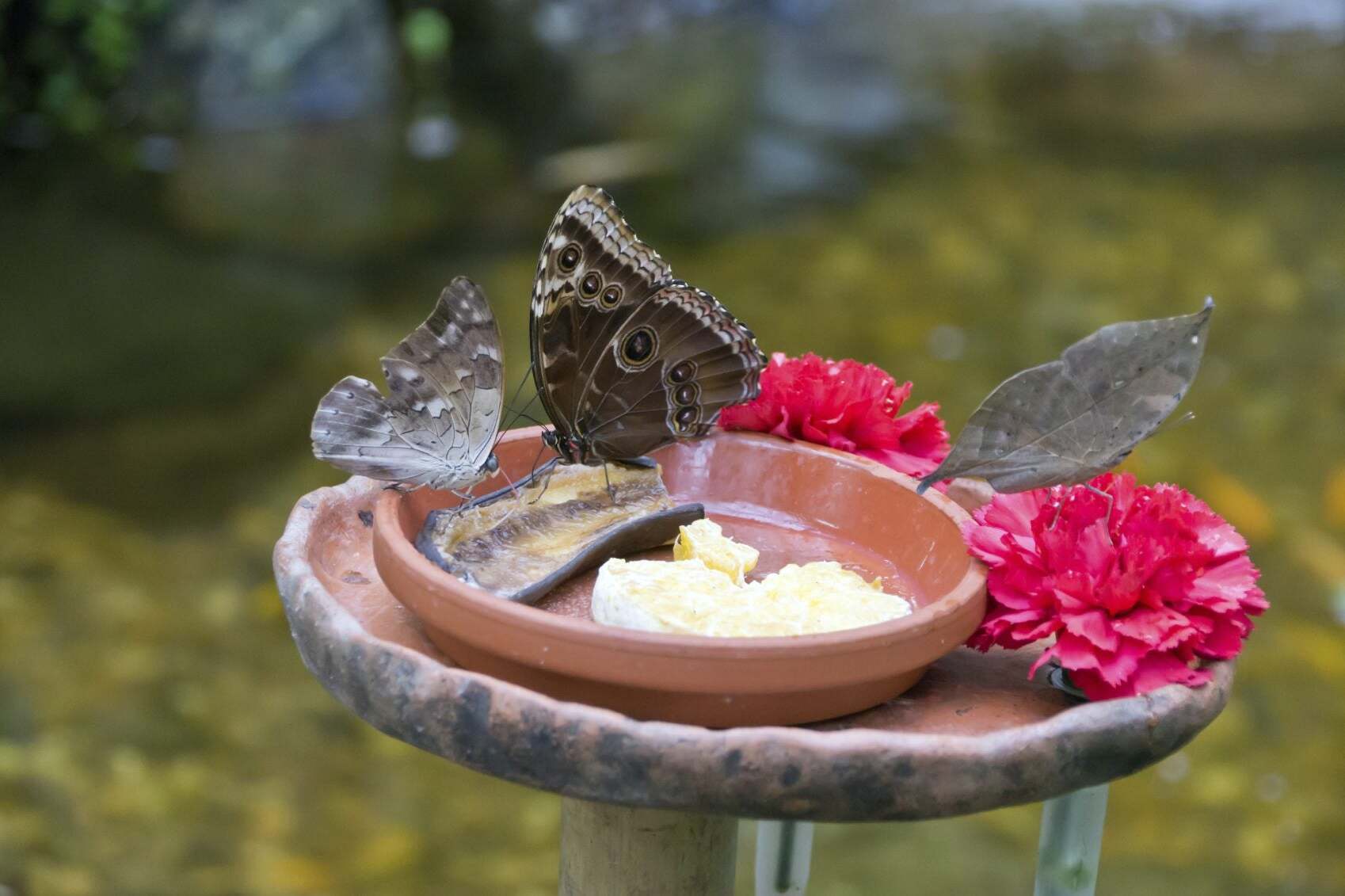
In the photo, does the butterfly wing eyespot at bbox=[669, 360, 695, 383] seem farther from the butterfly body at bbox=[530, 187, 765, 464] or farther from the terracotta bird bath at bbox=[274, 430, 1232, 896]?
the terracotta bird bath at bbox=[274, 430, 1232, 896]

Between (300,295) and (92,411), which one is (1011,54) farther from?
(92,411)

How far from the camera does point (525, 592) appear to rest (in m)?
1.23

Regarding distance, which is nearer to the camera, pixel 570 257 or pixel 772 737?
pixel 772 737

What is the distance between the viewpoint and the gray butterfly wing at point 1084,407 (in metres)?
1.17

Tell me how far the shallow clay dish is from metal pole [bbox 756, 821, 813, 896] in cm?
44

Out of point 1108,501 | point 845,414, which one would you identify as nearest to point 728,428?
point 845,414

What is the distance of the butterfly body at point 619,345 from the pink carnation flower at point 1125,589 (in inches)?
13.4

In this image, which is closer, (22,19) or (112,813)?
(112,813)

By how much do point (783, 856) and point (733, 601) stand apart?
0.63 metres

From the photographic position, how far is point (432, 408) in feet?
4.37

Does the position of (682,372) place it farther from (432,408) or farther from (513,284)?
(513,284)

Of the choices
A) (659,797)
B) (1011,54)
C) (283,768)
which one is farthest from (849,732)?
(1011,54)

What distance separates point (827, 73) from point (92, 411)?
4.55 meters

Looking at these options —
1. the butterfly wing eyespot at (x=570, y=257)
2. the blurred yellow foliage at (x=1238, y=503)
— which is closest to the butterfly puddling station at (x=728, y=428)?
the butterfly wing eyespot at (x=570, y=257)
